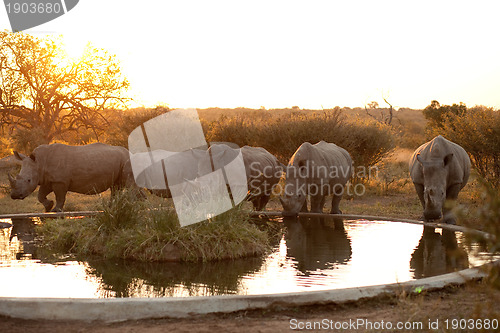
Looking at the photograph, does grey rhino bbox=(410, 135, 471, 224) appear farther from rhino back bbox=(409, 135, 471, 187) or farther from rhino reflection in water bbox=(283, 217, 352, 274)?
rhino reflection in water bbox=(283, 217, 352, 274)

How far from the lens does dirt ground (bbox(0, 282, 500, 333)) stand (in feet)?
14.9

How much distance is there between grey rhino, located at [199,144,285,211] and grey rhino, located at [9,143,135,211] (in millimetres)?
2025

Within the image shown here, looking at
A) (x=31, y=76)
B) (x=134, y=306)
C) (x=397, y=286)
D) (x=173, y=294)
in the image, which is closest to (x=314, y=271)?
(x=397, y=286)

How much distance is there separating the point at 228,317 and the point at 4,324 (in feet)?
6.04

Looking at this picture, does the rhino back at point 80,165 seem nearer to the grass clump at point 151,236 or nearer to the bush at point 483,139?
the grass clump at point 151,236

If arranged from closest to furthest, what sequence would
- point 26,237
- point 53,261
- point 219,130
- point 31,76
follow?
point 53,261 → point 26,237 → point 219,130 → point 31,76

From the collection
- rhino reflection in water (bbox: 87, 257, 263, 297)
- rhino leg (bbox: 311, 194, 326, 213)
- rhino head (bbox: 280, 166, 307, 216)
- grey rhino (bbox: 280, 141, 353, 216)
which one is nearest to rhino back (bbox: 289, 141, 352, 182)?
grey rhino (bbox: 280, 141, 353, 216)

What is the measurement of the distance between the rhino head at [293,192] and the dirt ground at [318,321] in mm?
6018

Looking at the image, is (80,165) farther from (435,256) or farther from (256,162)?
(435,256)

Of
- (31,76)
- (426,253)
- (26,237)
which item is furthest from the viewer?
(31,76)

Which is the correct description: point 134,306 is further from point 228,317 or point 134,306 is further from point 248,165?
point 248,165

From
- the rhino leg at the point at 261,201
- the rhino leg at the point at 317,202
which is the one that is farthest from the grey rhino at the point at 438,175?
the rhino leg at the point at 261,201

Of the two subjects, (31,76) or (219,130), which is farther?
(31,76)

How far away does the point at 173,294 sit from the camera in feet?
18.2
